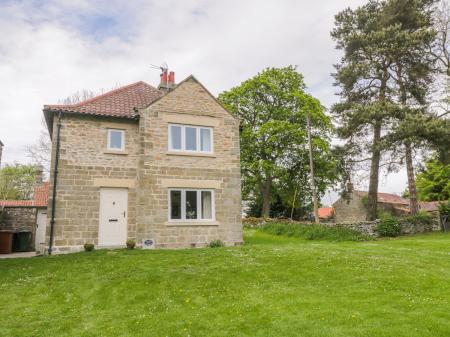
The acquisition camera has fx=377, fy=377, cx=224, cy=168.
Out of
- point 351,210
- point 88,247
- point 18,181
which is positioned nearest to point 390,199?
point 351,210

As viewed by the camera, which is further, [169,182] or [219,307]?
[169,182]

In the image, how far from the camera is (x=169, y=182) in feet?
58.4

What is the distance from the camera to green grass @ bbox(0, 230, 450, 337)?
277 inches

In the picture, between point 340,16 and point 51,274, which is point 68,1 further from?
point 340,16

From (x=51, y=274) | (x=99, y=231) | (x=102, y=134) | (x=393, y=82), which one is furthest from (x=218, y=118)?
(x=393, y=82)

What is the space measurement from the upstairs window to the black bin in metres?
12.7

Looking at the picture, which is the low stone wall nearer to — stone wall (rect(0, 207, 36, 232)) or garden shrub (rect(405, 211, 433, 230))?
garden shrub (rect(405, 211, 433, 230))

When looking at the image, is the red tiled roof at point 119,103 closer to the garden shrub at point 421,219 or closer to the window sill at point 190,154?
the window sill at point 190,154

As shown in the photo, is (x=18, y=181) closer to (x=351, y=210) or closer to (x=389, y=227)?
(x=351, y=210)

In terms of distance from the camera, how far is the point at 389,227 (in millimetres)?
25500

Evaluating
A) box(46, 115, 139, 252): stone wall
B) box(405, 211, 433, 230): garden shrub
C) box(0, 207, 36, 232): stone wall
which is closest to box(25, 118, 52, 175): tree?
box(0, 207, 36, 232): stone wall

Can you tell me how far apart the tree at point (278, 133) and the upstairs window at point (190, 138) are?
18.8 meters

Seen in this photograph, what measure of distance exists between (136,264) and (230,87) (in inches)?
1250

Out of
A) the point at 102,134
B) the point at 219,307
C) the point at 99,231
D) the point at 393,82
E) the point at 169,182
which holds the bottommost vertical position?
the point at 219,307
